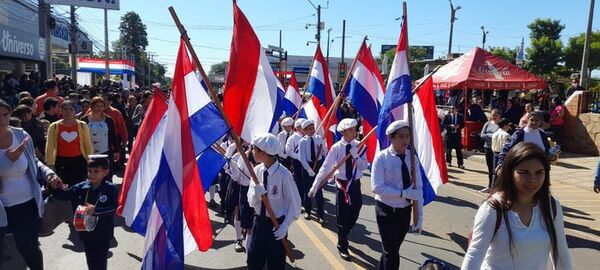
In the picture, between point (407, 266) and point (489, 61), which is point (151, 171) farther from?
point (489, 61)

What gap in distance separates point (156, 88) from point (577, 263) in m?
5.51

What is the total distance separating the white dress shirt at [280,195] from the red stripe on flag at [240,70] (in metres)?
1.09

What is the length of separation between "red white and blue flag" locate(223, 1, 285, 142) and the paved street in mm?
1656

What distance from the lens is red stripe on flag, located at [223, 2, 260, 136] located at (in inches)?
203

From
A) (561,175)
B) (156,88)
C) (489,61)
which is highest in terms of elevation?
(489,61)

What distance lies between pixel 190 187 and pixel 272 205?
0.75m

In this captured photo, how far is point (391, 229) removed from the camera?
4.38 metres

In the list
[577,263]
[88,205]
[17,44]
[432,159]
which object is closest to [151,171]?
[88,205]

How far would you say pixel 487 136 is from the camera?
9750 millimetres

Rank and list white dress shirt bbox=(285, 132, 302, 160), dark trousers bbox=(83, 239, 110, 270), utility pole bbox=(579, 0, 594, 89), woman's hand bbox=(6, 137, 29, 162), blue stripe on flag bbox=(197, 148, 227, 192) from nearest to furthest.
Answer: woman's hand bbox=(6, 137, 29, 162), dark trousers bbox=(83, 239, 110, 270), blue stripe on flag bbox=(197, 148, 227, 192), white dress shirt bbox=(285, 132, 302, 160), utility pole bbox=(579, 0, 594, 89)

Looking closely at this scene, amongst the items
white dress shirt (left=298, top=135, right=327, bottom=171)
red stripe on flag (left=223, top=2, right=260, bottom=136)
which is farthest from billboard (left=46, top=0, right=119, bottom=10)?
red stripe on flag (left=223, top=2, right=260, bottom=136)

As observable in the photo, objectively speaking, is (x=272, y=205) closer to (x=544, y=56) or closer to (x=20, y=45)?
(x=20, y=45)

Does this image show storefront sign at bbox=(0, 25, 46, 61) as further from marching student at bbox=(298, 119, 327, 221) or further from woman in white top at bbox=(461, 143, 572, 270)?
woman in white top at bbox=(461, 143, 572, 270)

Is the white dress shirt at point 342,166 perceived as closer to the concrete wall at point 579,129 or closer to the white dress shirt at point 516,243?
the white dress shirt at point 516,243
